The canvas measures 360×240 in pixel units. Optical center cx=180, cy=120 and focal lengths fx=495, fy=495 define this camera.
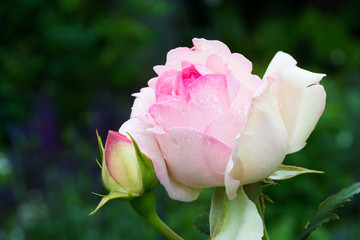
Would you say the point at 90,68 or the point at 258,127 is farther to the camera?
the point at 90,68

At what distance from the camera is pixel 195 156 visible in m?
0.32

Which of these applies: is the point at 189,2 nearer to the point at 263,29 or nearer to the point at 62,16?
the point at 263,29

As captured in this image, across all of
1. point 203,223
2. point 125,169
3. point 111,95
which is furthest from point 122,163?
point 111,95

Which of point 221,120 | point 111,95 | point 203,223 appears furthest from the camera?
point 111,95

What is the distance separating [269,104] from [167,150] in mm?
76

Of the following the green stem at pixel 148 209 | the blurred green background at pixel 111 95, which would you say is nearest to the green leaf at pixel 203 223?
the green stem at pixel 148 209

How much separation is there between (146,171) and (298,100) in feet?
0.38

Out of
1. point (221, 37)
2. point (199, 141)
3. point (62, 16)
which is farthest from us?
point (221, 37)

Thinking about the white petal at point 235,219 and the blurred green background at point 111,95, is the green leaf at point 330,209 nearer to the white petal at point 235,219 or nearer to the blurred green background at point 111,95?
the white petal at point 235,219

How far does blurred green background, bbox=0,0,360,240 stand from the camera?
176 centimetres

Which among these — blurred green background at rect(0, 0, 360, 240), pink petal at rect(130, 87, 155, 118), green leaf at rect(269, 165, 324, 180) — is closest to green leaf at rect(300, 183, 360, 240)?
green leaf at rect(269, 165, 324, 180)

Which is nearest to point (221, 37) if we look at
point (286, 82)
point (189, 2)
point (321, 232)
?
point (189, 2)

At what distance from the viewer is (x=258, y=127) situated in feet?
1.05

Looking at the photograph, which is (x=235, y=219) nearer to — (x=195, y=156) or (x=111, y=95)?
(x=195, y=156)
